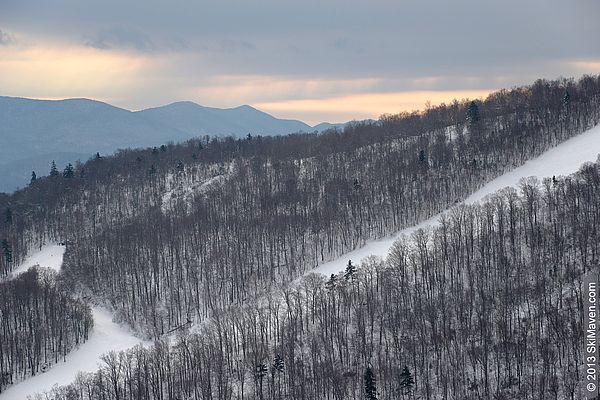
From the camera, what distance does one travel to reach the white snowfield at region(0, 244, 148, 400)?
118375mm

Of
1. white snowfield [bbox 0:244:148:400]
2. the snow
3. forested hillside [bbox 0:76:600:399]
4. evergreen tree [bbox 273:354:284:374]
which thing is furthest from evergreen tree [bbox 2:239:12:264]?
evergreen tree [bbox 273:354:284:374]

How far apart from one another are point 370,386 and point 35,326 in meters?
66.6

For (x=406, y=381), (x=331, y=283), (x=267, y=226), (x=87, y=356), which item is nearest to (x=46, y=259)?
(x=267, y=226)

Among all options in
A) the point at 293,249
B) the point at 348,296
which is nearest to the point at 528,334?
the point at 348,296

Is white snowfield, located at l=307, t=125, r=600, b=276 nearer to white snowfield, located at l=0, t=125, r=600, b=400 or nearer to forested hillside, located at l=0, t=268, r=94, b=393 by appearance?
white snowfield, located at l=0, t=125, r=600, b=400

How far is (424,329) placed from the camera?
112 metres

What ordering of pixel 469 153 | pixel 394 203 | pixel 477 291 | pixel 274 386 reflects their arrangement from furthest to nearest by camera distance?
pixel 469 153, pixel 394 203, pixel 477 291, pixel 274 386

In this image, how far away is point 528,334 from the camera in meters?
104

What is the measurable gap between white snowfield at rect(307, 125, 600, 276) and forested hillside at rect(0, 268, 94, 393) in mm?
48034

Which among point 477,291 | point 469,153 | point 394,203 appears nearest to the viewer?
point 477,291

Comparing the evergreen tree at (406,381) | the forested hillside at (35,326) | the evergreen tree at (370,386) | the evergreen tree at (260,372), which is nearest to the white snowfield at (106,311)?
the forested hillside at (35,326)

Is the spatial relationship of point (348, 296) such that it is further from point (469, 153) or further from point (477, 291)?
point (469, 153)

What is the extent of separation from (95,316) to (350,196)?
6411cm

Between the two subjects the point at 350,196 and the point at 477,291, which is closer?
the point at 477,291
